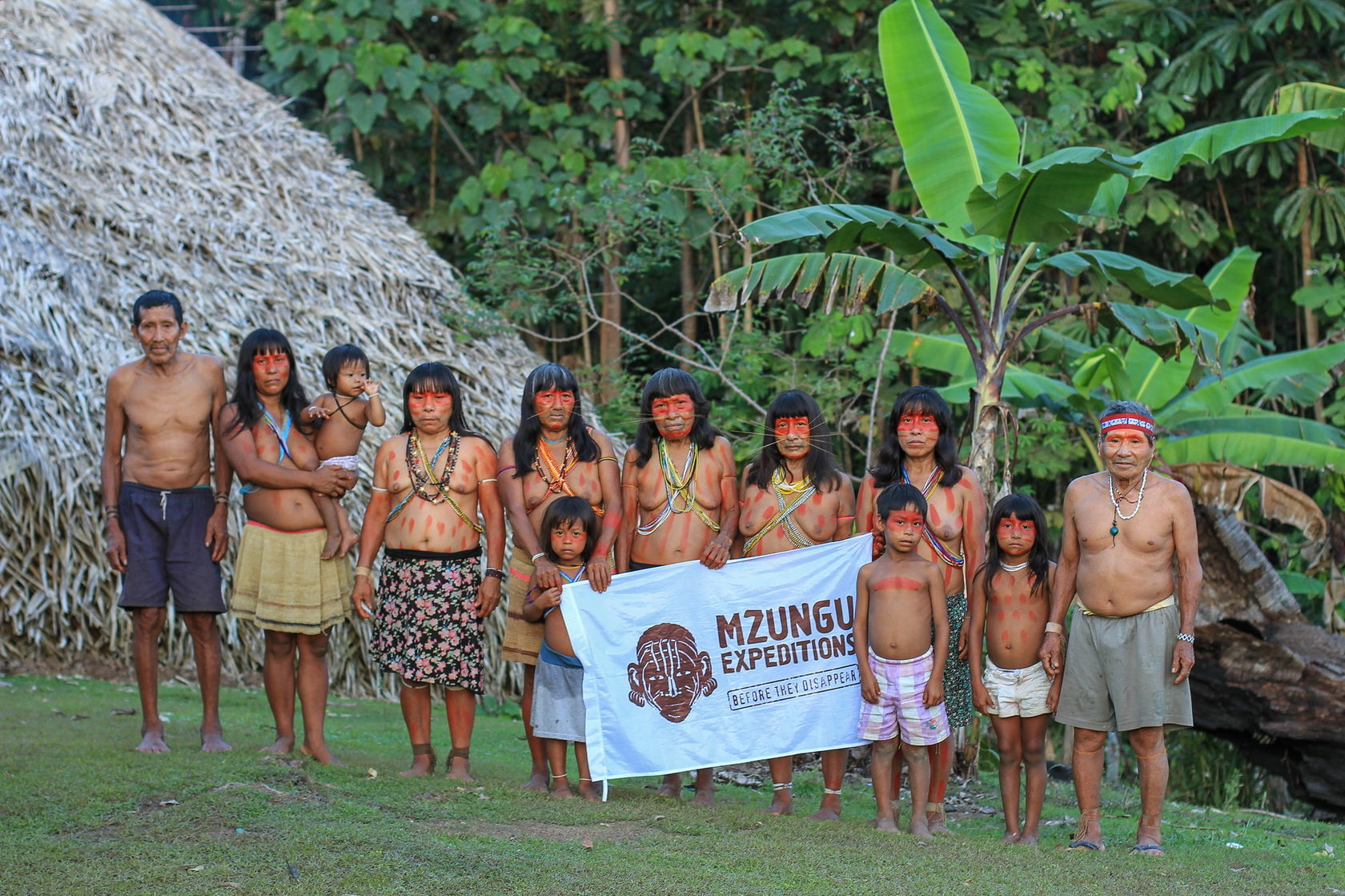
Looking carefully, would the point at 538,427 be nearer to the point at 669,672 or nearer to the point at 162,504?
the point at 669,672

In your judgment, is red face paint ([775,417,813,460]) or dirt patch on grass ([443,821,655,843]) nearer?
dirt patch on grass ([443,821,655,843])

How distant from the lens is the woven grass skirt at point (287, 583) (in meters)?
5.02

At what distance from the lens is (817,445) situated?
195 inches

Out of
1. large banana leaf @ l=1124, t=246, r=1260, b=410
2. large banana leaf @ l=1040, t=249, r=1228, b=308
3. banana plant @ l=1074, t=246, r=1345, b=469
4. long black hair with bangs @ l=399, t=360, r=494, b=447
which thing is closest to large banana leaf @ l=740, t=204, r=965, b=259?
large banana leaf @ l=1040, t=249, r=1228, b=308

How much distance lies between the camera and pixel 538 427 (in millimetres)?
4996

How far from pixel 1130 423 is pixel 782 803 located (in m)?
1.88

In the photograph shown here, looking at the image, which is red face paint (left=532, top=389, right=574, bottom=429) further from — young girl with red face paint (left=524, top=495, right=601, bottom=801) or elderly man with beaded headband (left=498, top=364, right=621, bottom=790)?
young girl with red face paint (left=524, top=495, right=601, bottom=801)

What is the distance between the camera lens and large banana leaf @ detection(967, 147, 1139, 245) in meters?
5.14

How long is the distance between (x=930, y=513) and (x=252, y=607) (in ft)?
8.79

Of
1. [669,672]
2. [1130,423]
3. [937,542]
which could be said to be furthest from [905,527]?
[669,672]

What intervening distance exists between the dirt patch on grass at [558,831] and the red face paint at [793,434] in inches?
58.6

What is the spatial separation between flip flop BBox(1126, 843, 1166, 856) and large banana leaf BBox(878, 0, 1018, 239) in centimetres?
292

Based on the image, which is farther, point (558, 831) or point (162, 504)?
point (162, 504)

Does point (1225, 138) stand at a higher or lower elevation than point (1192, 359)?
higher
